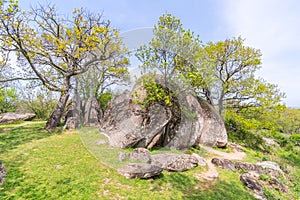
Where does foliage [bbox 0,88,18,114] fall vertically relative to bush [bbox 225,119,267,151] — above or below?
above

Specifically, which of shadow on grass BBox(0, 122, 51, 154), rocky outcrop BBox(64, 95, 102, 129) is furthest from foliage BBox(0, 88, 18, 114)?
shadow on grass BBox(0, 122, 51, 154)

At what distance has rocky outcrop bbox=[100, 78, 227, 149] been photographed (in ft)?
30.4

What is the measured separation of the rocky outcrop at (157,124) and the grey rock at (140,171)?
244 cm

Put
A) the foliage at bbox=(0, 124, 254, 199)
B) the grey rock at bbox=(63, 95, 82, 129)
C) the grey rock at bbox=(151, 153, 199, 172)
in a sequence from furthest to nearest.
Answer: the grey rock at bbox=(63, 95, 82, 129)
the grey rock at bbox=(151, 153, 199, 172)
the foliage at bbox=(0, 124, 254, 199)

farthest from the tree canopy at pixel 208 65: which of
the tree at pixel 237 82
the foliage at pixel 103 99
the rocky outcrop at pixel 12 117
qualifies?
the rocky outcrop at pixel 12 117

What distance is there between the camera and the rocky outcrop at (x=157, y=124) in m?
9.26

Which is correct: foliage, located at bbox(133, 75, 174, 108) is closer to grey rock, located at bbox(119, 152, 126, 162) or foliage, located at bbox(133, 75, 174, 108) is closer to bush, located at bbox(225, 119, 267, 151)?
grey rock, located at bbox(119, 152, 126, 162)

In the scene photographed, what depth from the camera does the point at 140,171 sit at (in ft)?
20.4

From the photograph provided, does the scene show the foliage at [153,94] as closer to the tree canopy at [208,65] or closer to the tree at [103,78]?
the tree canopy at [208,65]

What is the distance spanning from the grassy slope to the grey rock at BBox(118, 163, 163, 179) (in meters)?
0.19

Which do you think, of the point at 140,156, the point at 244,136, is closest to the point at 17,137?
the point at 140,156

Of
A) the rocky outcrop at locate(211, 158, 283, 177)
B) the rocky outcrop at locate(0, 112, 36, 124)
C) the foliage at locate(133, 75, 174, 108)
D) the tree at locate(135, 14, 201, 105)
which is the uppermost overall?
the tree at locate(135, 14, 201, 105)

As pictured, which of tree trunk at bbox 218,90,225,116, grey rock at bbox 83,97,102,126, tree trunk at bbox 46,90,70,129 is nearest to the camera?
tree trunk at bbox 46,90,70,129

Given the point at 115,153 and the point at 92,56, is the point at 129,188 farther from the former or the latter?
the point at 92,56
